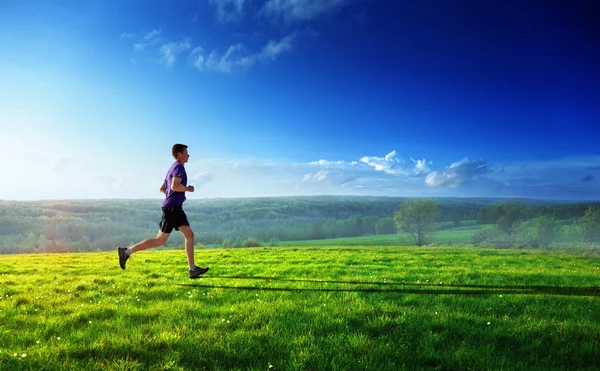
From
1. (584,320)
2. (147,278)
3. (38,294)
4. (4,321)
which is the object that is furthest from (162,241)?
(584,320)

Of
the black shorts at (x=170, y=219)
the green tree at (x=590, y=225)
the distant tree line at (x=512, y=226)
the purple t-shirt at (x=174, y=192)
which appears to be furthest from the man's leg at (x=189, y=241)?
the green tree at (x=590, y=225)

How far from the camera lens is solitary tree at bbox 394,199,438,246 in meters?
85.4

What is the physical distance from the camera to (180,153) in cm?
1084

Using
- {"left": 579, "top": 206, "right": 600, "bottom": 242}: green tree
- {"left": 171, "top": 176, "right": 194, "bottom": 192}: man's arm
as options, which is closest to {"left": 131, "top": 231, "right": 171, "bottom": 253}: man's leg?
{"left": 171, "top": 176, "right": 194, "bottom": 192}: man's arm

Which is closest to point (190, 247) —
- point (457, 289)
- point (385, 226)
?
point (457, 289)

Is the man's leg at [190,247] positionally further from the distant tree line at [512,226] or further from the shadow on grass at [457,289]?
the distant tree line at [512,226]

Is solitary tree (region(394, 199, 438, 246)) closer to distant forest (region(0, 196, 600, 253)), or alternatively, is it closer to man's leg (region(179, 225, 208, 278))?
distant forest (region(0, 196, 600, 253))

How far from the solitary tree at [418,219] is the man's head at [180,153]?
7961cm

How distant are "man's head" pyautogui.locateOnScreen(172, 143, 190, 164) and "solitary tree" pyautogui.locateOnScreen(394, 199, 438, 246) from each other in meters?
Result: 79.6

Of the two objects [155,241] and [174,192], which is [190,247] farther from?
[174,192]

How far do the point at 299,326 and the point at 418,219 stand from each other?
8534 cm

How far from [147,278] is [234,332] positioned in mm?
7105

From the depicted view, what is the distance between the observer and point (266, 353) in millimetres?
4785

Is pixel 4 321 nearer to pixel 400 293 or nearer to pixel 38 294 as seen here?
pixel 38 294
